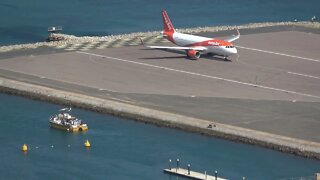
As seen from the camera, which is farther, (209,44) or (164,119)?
(209,44)

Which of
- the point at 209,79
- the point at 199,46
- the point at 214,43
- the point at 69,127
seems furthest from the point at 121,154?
the point at 199,46

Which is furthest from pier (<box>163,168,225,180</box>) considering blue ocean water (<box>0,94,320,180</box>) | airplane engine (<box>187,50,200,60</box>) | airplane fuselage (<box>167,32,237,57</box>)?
airplane engine (<box>187,50,200,60</box>)

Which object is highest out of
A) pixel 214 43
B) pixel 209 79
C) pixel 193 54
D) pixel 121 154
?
pixel 214 43

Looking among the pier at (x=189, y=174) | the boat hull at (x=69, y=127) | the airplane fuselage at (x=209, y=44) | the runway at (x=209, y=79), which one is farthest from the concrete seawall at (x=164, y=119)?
the airplane fuselage at (x=209, y=44)

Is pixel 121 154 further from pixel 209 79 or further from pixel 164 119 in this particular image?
pixel 209 79

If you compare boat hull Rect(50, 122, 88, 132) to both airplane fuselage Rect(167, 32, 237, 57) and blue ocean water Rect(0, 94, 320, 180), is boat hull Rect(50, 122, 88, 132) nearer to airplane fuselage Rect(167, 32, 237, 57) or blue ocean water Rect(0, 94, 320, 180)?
blue ocean water Rect(0, 94, 320, 180)

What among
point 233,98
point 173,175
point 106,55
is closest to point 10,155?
point 173,175
